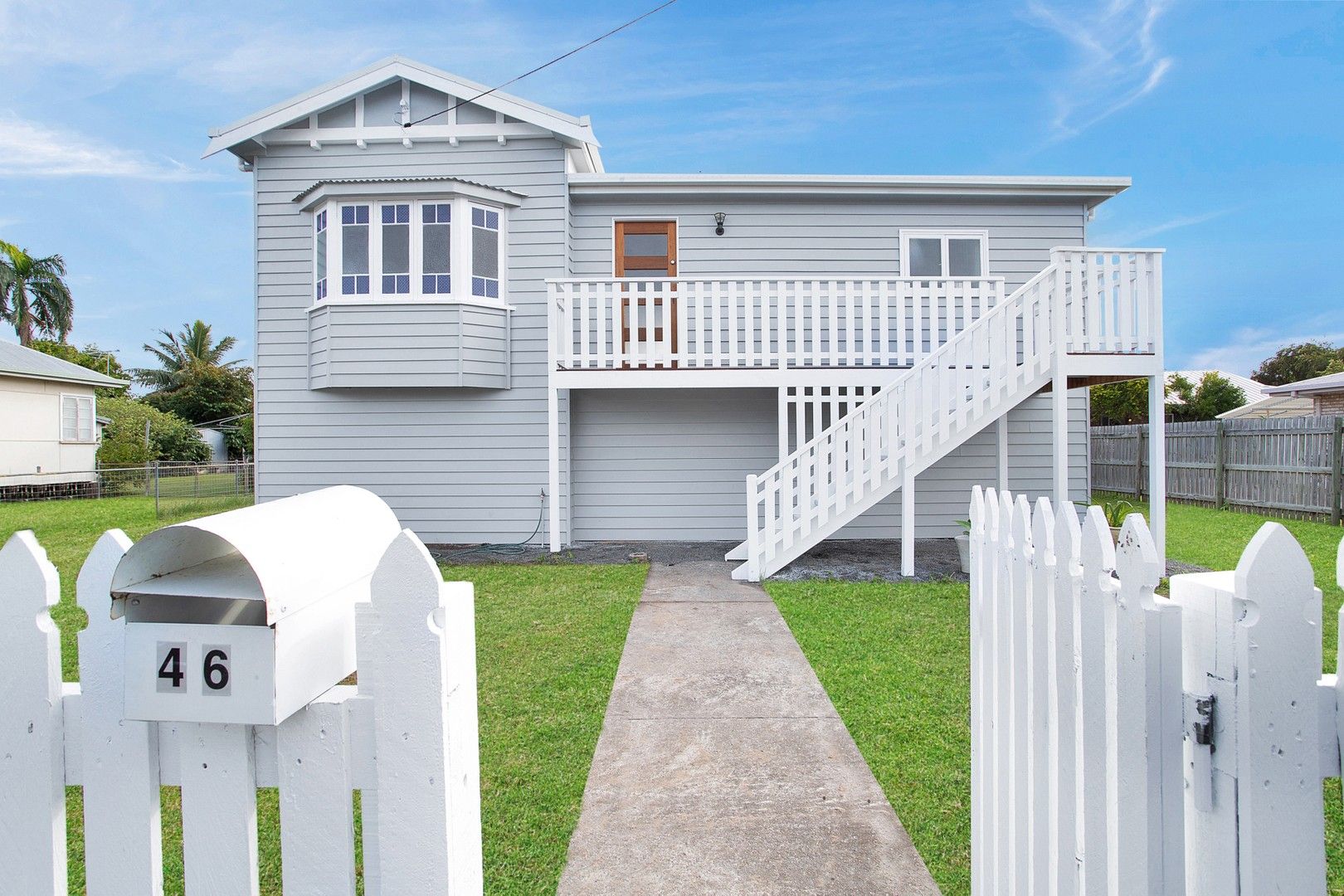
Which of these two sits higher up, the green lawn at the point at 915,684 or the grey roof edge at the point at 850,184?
the grey roof edge at the point at 850,184

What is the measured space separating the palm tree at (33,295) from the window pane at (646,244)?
3651 cm

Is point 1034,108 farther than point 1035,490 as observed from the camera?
Yes

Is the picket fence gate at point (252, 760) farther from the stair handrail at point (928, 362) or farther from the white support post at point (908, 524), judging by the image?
the white support post at point (908, 524)

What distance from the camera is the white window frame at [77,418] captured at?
20984mm

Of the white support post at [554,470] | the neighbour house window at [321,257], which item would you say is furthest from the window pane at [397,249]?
the white support post at [554,470]

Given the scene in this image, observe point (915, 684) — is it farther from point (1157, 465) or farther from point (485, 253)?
point (485, 253)

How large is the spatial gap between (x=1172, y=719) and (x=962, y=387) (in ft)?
22.7

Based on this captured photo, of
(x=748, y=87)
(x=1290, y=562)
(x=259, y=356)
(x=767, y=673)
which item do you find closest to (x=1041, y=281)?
(x=767, y=673)

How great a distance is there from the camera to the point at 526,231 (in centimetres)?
979

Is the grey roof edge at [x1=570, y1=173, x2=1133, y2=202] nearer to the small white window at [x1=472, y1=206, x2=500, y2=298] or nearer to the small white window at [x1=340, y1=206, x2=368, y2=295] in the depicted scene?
the small white window at [x1=472, y1=206, x2=500, y2=298]

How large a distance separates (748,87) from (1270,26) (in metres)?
12.4

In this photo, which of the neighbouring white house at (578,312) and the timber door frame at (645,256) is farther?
the timber door frame at (645,256)

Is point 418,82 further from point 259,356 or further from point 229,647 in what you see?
point 229,647

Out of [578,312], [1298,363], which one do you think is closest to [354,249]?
[578,312]
